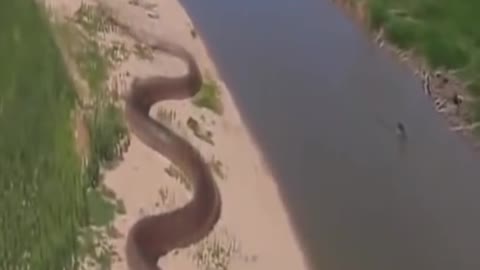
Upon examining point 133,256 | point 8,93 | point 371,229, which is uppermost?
point 371,229

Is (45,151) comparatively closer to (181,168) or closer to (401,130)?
(181,168)

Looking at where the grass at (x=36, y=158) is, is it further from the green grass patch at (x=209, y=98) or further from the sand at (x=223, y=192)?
the green grass patch at (x=209, y=98)

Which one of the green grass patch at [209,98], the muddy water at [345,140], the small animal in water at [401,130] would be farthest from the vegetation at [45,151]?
the small animal in water at [401,130]

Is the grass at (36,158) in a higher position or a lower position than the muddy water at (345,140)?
lower

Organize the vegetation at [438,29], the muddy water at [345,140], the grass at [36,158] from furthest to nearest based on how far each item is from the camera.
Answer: the vegetation at [438,29] < the muddy water at [345,140] < the grass at [36,158]

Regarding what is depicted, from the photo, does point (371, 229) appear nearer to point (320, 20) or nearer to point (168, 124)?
point (168, 124)

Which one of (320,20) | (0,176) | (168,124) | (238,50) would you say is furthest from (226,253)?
(320,20)
